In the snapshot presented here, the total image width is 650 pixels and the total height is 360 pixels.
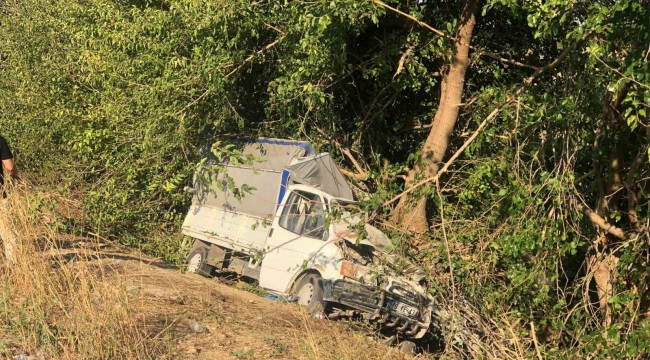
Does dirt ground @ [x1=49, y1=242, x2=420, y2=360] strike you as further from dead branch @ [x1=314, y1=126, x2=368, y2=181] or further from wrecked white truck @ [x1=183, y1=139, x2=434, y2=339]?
dead branch @ [x1=314, y1=126, x2=368, y2=181]

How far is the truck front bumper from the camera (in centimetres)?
889

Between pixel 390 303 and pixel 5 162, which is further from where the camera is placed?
pixel 390 303

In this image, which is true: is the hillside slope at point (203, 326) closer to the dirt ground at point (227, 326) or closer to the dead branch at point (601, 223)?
the dirt ground at point (227, 326)

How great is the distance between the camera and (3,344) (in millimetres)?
6078

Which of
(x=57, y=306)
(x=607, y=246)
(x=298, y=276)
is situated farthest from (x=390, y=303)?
(x=57, y=306)

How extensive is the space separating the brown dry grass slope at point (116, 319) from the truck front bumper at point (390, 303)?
644 millimetres

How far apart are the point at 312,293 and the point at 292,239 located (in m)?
0.94

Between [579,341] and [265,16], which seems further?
[265,16]

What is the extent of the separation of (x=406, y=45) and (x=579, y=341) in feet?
17.4

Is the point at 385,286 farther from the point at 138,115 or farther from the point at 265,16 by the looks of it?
the point at 138,115

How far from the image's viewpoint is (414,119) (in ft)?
39.9

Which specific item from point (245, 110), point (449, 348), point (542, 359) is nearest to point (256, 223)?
point (245, 110)

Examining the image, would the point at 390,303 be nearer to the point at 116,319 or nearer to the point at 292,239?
the point at 292,239

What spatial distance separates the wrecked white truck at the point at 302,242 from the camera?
8.98 metres
